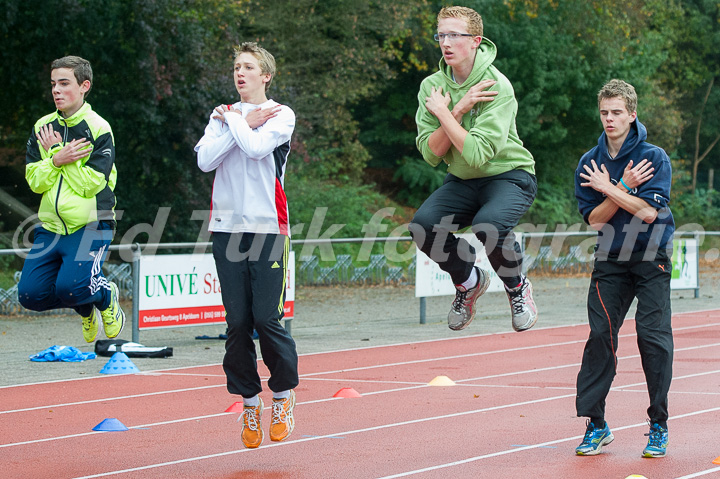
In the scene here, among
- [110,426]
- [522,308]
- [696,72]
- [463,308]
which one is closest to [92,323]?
[110,426]

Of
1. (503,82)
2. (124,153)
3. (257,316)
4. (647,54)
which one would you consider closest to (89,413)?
(257,316)

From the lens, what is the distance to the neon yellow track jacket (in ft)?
Answer: 25.4

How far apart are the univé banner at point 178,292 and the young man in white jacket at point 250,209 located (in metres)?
6.60

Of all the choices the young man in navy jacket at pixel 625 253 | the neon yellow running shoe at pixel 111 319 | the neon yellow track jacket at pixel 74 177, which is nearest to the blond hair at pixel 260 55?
the young man in navy jacket at pixel 625 253

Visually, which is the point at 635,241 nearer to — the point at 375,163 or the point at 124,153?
the point at 124,153

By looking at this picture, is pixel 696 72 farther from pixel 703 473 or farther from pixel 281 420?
pixel 281 420

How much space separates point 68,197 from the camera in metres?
7.73

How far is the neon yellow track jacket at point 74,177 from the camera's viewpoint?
7.74 meters

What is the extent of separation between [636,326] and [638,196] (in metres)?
0.84

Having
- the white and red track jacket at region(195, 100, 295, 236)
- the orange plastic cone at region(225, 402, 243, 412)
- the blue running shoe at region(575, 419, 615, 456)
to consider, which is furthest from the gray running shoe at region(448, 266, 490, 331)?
the orange plastic cone at region(225, 402, 243, 412)

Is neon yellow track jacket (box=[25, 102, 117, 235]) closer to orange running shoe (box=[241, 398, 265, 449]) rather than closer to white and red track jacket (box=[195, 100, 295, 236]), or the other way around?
white and red track jacket (box=[195, 100, 295, 236])

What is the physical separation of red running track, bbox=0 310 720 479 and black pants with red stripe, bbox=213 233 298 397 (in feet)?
2.43

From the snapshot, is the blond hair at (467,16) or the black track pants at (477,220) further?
the black track pants at (477,220)

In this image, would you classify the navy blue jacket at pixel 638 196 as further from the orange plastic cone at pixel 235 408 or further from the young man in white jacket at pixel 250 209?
the orange plastic cone at pixel 235 408
